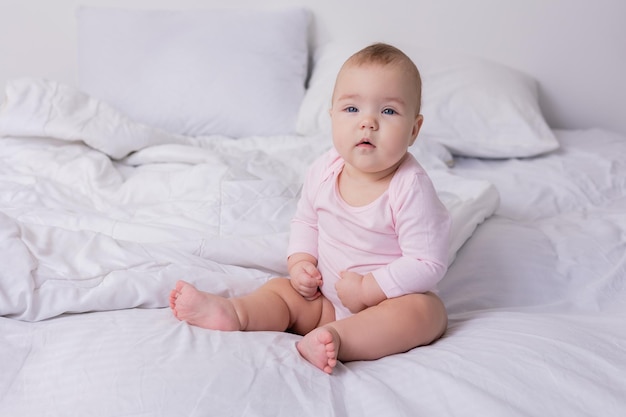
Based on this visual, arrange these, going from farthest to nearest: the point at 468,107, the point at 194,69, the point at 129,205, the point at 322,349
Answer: the point at 194,69, the point at 468,107, the point at 129,205, the point at 322,349

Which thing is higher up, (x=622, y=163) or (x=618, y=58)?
(x=618, y=58)

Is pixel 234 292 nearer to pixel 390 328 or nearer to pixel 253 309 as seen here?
pixel 253 309

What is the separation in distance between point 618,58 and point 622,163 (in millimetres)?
685

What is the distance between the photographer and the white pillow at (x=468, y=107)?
2.01 m

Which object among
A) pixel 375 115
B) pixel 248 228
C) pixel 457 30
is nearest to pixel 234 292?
pixel 248 228

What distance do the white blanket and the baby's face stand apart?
0.88 ft

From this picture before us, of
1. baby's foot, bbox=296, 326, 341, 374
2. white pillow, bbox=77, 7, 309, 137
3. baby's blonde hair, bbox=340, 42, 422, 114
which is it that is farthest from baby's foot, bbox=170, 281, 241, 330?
white pillow, bbox=77, 7, 309, 137

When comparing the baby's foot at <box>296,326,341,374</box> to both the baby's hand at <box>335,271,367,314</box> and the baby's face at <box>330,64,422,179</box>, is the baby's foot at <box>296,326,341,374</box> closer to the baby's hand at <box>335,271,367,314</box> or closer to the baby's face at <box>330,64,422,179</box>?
the baby's hand at <box>335,271,367,314</box>

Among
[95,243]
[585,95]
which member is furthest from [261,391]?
[585,95]

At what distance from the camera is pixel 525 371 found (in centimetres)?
83

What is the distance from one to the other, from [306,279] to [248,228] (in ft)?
0.71

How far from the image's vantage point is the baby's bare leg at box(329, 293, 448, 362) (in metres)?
0.94

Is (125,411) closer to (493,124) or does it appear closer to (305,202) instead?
(305,202)

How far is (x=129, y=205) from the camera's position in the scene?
143 cm
